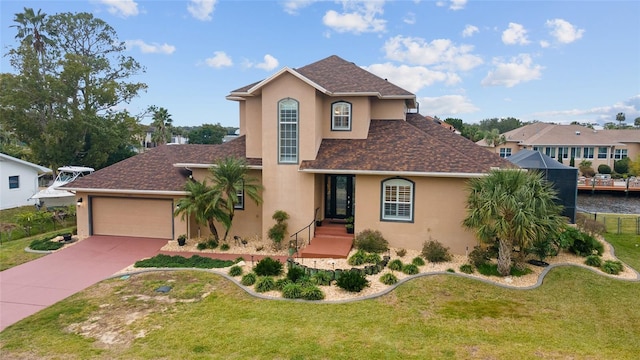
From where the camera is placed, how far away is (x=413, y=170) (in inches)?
559

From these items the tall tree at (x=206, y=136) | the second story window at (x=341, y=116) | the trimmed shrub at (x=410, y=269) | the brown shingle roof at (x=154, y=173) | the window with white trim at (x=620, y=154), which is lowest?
the trimmed shrub at (x=410, y=269)

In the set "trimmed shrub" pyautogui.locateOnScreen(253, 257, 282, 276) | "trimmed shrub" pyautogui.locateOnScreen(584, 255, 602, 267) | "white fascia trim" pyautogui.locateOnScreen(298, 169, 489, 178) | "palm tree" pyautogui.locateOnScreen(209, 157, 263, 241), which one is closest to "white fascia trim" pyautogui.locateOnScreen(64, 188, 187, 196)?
"palm tree" pyautogui.locateOnScreen(209, 157, 263, 241)

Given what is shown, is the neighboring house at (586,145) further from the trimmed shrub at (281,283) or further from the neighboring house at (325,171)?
the trimmed shrub at (281,283)

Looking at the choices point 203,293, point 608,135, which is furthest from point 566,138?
point 203,293

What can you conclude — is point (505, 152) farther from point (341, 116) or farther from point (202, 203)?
point (202, 203)

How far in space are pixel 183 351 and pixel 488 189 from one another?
10156mm

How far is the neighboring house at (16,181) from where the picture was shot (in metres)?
25.3

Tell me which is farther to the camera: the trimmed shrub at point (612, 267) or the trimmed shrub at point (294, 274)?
the trimmed shrub at point (612, 267)

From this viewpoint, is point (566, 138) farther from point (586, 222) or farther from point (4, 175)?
point (4, 175)

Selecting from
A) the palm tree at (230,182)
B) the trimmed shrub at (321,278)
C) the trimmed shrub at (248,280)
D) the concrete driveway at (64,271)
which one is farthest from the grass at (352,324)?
the palm tree at (230,182)

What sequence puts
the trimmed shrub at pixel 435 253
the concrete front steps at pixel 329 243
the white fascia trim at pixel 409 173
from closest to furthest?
the trimmed shrub at pixel 435 253 → the white fascia trim at pixel 409 173 → the concrete front steps at pixel 329 243

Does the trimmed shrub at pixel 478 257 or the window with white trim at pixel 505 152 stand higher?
the window with white trim at pixel 505 152

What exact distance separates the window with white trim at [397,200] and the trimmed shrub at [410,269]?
8.75 ft

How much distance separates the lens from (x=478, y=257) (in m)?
13.0
